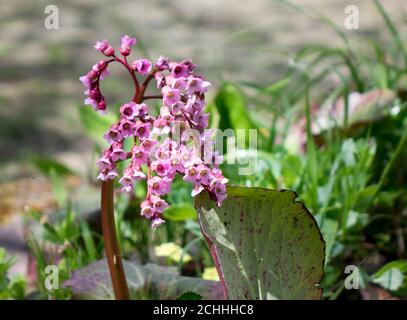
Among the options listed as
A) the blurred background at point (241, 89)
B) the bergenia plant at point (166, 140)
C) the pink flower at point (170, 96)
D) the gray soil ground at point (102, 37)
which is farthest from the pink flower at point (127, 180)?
the gray soil ground at point (102, 37)

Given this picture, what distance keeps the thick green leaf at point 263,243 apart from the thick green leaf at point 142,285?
16 cm

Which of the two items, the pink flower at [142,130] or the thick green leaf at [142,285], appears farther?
the thick green leaf at [142,285]

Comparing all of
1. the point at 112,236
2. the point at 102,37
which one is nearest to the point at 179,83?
the point at 112,236

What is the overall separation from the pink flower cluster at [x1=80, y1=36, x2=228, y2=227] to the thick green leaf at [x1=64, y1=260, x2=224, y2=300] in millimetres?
313

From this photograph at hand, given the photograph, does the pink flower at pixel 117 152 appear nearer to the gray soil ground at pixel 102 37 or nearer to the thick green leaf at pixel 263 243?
the thick green leaf at pixel 263 243

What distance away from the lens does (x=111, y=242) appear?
1.29 metres

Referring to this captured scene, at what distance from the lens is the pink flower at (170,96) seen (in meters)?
1.16

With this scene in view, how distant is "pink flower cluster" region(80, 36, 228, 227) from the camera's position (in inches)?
45.5

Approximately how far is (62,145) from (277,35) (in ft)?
3.93

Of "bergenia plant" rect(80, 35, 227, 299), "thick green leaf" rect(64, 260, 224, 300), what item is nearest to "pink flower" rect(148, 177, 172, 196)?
"bergenia plant" rect(80, 35, 227, 299)

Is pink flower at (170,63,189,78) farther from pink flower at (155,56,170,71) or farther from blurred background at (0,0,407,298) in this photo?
blurred background at (0,0,407,298)

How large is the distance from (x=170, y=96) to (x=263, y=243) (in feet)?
0.91

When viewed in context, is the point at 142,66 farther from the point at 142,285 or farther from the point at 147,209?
the point at 142,285
